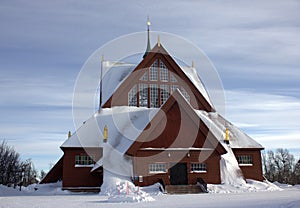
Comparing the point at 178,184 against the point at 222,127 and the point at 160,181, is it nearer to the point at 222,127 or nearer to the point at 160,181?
the point at 160,181

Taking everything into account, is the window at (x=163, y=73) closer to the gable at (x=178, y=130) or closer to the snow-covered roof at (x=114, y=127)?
the snow-covered roof at (x=114, y=127)

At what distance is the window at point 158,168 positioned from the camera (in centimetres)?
2194

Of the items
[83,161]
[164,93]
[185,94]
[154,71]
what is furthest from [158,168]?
[154,71]

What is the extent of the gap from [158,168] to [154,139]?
1959 mm

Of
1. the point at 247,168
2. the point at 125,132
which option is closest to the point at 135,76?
the point at 125,132

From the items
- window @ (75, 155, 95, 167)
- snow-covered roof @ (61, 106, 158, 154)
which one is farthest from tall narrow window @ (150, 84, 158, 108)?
window @ (75, 155, 95, 167)

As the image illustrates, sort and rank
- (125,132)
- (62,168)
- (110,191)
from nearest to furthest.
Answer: (110,191)
(125,132)
(62,168)

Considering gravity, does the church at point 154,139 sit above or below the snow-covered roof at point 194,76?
below

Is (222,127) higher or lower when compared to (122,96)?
lower

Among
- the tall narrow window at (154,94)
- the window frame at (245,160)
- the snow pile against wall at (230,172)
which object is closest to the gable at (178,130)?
the snow pile against wall at (230,172)

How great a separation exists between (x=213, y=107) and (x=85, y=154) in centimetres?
1300

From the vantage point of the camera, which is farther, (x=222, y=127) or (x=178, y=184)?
(x=222, y=127)

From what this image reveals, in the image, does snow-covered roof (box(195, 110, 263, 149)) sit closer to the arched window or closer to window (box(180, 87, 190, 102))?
window (box(180, 87, 190, 102))

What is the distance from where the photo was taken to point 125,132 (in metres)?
24.9
